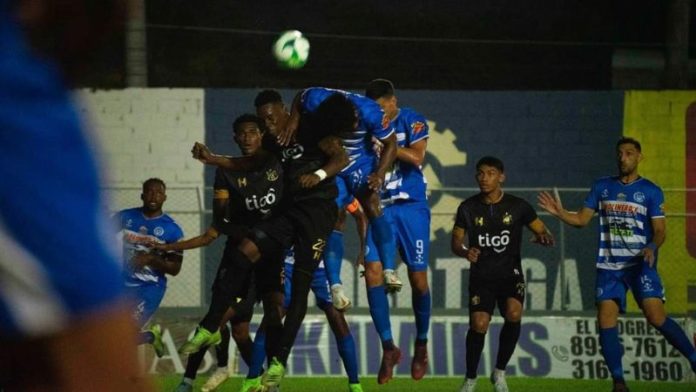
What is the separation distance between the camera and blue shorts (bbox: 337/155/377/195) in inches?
400

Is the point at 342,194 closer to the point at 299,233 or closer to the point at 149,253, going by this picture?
the point at 299,233

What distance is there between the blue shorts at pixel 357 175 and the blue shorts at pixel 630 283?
2.49 meters

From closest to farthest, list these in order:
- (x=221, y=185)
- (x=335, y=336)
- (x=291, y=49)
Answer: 1. (x=221, y=185)
2. (x=335, y=336)
3. (x=291, y=49)

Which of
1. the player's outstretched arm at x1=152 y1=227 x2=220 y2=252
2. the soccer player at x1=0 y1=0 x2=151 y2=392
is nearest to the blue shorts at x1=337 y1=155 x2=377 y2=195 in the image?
the player's outstretched arm at x1=152 y1=227 x2=220 y2=252

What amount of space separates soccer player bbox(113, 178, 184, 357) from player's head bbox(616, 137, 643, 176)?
4061 mm

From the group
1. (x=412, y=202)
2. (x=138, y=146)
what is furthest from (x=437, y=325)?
(x=138, y=146)

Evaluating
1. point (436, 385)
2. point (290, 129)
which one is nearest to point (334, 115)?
point (290, 129)

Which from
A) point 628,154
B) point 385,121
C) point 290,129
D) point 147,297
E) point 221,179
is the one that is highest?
point 385,121

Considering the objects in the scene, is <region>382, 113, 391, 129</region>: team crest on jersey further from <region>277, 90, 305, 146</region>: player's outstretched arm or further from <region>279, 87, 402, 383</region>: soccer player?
<region>277, 90, 305, 146</region>: player's outstretched arm

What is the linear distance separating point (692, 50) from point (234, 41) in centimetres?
738

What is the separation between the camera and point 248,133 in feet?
32.9

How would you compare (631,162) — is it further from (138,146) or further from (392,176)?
(138,146)

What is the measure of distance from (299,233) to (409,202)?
2.32m

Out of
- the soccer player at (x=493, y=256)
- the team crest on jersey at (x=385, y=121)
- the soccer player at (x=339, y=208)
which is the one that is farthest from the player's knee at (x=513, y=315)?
the team crest on jersey at (x=385, y=121)
